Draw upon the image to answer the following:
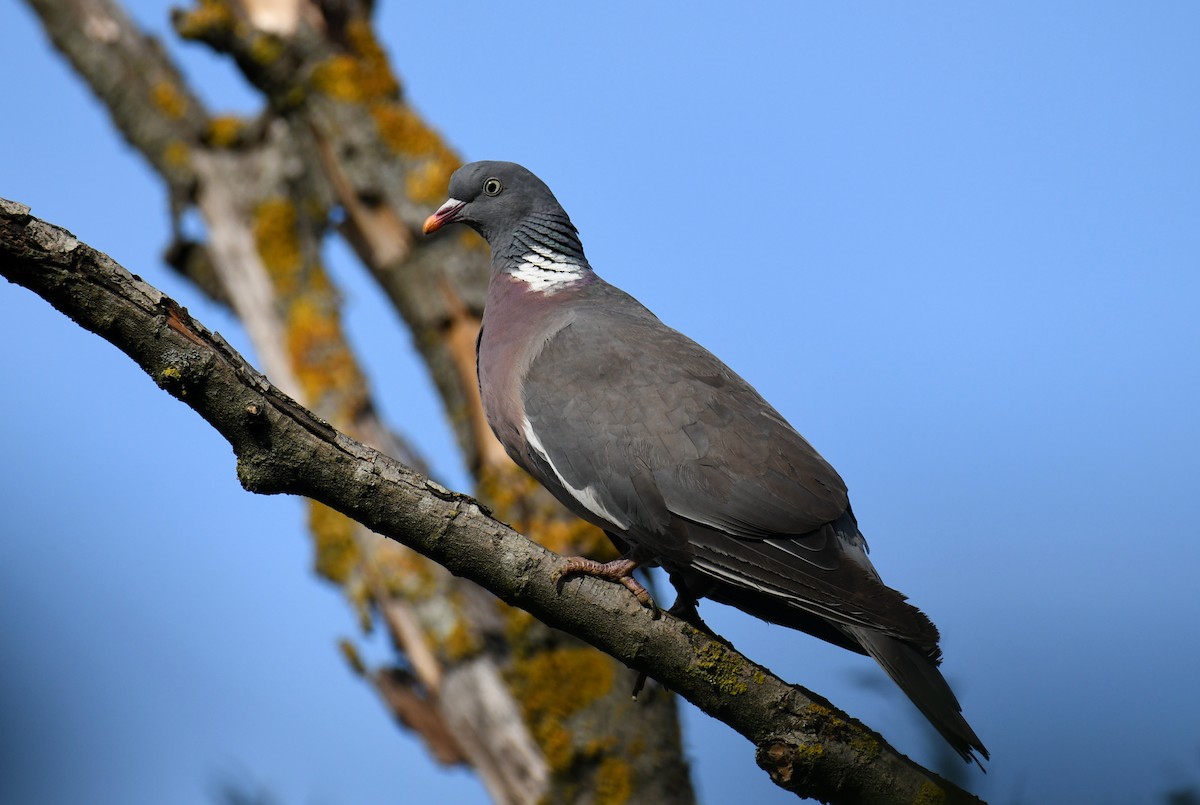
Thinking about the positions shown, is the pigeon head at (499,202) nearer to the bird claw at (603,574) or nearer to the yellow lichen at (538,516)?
the yellow lichen at (538,516)

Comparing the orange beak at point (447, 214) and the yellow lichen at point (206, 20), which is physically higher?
the yellow lichen at point (206, 20)

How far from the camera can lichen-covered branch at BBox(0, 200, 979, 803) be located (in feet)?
8.54

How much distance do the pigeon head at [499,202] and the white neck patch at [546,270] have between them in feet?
0.47

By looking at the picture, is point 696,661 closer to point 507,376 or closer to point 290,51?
point 507,376

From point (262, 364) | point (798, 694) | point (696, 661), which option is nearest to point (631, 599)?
point (696, 661)

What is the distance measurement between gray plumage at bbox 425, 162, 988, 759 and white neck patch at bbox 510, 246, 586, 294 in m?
0.13

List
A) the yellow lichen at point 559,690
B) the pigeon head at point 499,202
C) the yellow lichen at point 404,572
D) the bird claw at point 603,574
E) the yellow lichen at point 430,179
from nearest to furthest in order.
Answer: the bird claw at point 603,574 → the pigeon head at point 499,202 → the yellow lichen at point 559,690 → the yellow lichen at point 404,572 → the yellow lichen at point 430,179

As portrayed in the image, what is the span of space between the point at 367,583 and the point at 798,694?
13.2 ft

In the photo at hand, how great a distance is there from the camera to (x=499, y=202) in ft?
15.6

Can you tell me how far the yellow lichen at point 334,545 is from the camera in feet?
22.6

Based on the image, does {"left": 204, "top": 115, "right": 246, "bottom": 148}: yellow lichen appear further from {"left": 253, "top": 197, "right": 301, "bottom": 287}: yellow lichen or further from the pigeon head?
the pigeon head

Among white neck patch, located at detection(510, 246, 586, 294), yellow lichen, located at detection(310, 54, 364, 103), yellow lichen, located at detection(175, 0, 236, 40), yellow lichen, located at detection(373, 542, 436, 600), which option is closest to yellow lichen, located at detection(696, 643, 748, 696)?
white neck patch, located at detection(510, 246, 586, 294)

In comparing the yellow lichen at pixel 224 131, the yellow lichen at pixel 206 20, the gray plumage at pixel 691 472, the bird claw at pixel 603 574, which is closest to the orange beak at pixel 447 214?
the gray plumage at pixel 691 472

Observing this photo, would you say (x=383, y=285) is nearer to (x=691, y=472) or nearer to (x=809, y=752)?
(x=691, y=472)
